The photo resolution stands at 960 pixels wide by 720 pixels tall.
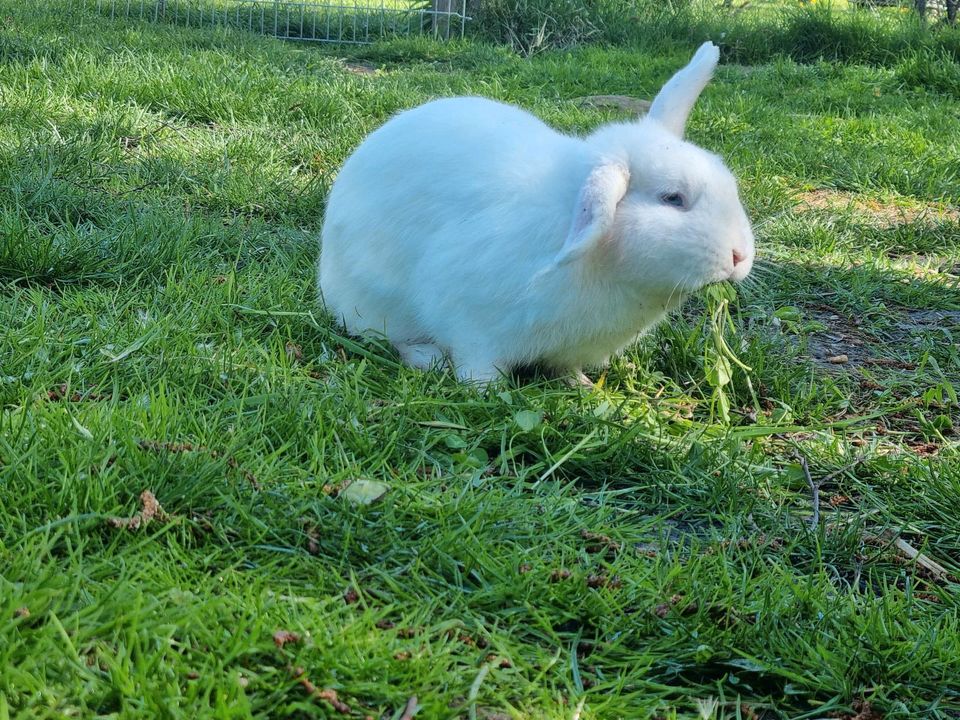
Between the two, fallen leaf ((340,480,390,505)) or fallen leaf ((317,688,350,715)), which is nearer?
fallen leaf ((317,688,350,715))

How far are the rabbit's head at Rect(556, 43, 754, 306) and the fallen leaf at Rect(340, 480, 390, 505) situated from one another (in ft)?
2.30

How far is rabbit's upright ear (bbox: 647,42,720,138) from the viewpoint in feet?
9.77

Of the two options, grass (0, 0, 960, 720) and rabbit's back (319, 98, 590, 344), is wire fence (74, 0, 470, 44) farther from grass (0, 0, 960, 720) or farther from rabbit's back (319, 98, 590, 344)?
rabbit's back (319, 98, 590, 344)

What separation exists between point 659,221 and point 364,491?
1005 mm

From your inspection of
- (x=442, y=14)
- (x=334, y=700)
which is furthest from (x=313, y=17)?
(x=334, y=700)

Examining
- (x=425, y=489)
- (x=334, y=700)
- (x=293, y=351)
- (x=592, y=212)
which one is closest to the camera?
(x=334, y=700)

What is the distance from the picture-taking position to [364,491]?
2.15 metres

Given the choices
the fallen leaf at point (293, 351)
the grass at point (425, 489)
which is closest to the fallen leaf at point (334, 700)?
the grass at point (425, 489)

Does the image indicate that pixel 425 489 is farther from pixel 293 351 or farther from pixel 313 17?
pixel 313 17

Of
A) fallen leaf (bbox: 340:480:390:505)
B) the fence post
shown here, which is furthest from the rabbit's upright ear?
the fence post

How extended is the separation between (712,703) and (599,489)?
2.45ft

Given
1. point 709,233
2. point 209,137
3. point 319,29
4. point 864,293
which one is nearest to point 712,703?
point 709,233

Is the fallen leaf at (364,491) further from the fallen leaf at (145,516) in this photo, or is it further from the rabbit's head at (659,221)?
the rabbit's head at (659,221)

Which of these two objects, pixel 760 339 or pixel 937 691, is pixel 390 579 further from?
pixel 760 339
